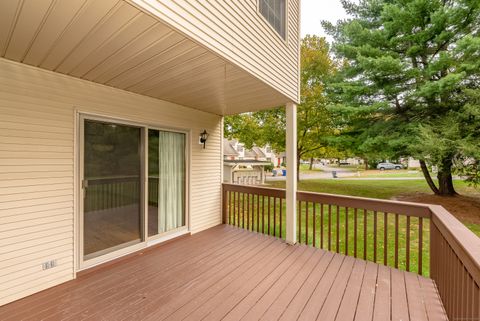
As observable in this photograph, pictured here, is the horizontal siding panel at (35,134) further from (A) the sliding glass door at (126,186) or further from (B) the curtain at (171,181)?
(B) the curtain at (171,181)

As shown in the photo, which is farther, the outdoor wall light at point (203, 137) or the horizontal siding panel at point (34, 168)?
the outdoor wall light at point (203, 137)

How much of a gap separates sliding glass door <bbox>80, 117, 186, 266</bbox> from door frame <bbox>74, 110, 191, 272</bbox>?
0.6 inches

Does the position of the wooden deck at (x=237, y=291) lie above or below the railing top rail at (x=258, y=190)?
below

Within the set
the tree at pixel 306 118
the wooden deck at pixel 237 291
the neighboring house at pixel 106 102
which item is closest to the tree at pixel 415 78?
the tree at pixel 306 118

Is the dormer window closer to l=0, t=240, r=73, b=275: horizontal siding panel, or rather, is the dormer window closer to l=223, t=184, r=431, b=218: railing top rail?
l=223, t=184, r=431, b=218: railing top rail

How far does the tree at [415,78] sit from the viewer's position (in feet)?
20.6

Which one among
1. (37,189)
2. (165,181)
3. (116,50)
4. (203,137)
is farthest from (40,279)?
(203,137)

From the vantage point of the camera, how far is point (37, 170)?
2389 millimetres

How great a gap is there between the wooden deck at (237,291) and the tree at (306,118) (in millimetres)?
7306

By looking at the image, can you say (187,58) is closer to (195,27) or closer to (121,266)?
(195,27)

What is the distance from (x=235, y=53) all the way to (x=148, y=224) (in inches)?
112

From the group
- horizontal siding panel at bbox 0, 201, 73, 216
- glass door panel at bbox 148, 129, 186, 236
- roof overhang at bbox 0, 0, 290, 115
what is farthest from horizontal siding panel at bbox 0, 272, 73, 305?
roof overhang at bbox 0, 0, 290, 115

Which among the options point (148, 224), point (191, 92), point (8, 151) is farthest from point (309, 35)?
point (8, 151)

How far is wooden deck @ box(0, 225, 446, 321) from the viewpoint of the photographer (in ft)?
6.61
